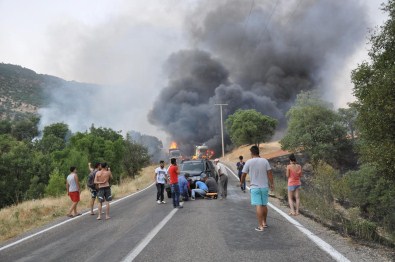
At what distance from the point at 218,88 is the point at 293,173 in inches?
2892

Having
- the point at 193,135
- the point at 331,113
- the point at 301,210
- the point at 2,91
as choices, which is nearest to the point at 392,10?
the point at 301,210

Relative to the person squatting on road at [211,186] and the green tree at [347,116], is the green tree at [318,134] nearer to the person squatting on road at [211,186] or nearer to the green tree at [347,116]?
the green tree at [347,116]

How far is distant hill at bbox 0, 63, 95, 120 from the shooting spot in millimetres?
120562

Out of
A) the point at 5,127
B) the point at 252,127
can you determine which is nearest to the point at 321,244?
the point at 252,127

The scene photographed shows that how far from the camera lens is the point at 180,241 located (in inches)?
281

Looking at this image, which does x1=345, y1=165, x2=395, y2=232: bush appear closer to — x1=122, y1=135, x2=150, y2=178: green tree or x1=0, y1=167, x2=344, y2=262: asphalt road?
x1=0, y1=167, x2=344, y2=262: asphalt road

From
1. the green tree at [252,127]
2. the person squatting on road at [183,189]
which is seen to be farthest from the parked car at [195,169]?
the green tree at [252,127]

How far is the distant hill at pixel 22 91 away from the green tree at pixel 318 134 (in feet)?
302

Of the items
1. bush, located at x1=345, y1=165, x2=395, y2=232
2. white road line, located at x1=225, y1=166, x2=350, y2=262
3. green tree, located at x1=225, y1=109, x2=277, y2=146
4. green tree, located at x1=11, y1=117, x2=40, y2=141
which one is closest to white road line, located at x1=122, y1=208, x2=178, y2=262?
white road line, located at x1=225, y1=166, x2=350, y2=262

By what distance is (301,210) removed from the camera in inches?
455

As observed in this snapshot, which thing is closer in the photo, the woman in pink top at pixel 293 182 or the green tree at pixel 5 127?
the woman in pink top at pixel 293 182

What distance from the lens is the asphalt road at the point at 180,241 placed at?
5.99 m

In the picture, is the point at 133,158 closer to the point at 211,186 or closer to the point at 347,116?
the point at 347,116

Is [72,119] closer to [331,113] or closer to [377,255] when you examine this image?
[331,113]
